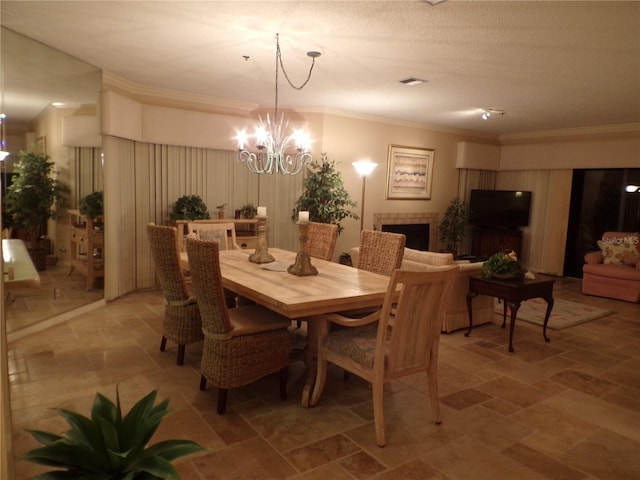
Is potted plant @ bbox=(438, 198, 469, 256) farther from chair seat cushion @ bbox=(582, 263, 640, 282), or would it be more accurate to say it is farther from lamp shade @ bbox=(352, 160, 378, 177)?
lamp shade @ bbox=(352, 160, 378, 177)

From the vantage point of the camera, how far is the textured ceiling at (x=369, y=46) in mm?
A: 2930

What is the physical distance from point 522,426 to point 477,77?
3249 mm

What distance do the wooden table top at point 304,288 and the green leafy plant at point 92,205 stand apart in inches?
73.4

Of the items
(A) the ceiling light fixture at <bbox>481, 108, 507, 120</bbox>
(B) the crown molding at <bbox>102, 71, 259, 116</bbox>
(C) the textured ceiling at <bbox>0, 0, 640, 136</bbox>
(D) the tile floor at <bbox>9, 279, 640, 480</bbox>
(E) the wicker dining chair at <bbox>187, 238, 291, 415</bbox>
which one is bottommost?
(D) the tile floor at <bbox>9, 279, 640, 480</bbox>

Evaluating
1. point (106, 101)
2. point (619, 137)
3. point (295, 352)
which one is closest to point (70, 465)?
point (295, 352)

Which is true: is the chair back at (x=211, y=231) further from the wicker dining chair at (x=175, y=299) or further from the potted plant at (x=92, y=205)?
the wicker dining chair at (x=175, y=299)

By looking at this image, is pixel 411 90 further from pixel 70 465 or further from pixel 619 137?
pixel 70 465

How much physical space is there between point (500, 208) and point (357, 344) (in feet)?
20.8

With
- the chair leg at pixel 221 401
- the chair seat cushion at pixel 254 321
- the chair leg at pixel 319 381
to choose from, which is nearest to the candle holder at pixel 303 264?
the chair seat cushion at pixel 254 321

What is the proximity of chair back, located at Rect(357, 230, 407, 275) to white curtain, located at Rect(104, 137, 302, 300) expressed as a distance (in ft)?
9.20

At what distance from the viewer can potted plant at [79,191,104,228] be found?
4.51m

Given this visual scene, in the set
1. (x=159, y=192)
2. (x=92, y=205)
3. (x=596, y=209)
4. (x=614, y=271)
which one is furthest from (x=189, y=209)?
(x=596, y=209)

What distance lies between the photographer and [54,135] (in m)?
4.02

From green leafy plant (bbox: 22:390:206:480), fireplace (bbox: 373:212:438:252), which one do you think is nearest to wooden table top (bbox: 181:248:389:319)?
green leafy plant (bbox: 22:390:206:480)
